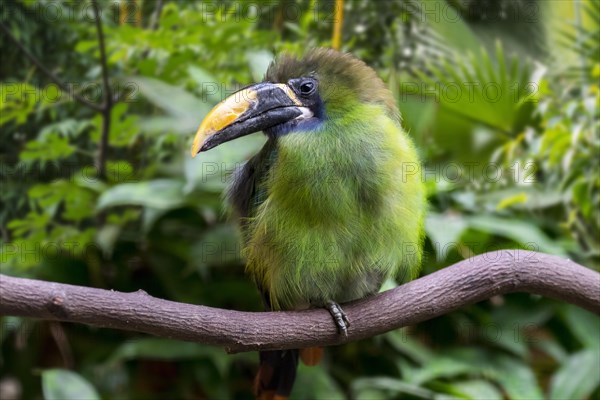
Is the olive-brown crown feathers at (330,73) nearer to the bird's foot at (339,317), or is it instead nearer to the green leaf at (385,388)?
the bird's foot at (339,317)

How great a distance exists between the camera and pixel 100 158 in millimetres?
2504

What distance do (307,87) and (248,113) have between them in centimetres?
17

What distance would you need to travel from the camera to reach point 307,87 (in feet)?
5.61

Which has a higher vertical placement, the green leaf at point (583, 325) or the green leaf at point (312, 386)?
the green leaf at point (583, 325)

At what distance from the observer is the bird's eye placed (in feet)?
5.61

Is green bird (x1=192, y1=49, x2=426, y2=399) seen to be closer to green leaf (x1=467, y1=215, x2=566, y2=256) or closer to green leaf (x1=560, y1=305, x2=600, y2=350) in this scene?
green leaf (x1=467, y1=215, x2=566, y2=256)

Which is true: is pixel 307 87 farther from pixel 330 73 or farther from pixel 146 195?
pixel 146 195

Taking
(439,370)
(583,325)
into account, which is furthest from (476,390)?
(583,325)

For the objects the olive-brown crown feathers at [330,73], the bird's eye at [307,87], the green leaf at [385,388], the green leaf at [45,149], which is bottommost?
the green leaf at [385,388]

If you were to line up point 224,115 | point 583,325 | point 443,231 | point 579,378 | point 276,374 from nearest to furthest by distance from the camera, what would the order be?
1. point 224,115
2. point 276,374
3. point 443,231
4. point 579,378
5. point 583,325

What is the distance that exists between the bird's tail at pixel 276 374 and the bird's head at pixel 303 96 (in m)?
0.60

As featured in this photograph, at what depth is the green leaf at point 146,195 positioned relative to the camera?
2383 mm

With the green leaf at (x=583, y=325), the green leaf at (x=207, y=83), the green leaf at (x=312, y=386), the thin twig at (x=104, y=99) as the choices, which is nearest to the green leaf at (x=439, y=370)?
the green leaf at (x=312, y=386)

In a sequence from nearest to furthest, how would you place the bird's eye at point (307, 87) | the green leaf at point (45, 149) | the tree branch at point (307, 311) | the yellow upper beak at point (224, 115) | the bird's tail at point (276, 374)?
the tree branch at point (307, 311) → the yellow upper beak at point (224, 115) → the bird's eye at point (307, 87) → the bird's tail at point (276, 374) → the green leaf at point (45, 149)
